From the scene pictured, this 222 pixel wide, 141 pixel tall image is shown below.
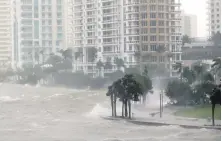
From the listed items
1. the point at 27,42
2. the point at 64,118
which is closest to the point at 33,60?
the point at 27,42

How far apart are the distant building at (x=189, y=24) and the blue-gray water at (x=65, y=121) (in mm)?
806

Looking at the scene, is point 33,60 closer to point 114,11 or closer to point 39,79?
point 39,79

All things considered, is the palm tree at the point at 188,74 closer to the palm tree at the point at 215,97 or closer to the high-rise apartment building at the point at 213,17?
the palm tree at the point at 215,97

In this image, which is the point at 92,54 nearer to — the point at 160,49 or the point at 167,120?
the point at 160,49

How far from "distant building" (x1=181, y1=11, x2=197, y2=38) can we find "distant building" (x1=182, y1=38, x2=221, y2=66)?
0.22ft

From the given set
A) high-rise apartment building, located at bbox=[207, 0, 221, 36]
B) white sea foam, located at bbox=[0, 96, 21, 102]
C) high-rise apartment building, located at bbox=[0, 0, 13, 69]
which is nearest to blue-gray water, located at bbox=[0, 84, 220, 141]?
white sea foam, located at bbox=[0, 96, 21, 102]

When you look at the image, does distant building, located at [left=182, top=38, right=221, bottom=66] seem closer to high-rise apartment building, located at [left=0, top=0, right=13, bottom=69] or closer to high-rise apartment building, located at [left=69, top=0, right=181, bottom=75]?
high-rise apartment building, located at [left=69, top=0, right=181, bottom=75]

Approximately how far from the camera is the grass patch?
5986 mm

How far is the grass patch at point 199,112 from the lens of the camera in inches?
236

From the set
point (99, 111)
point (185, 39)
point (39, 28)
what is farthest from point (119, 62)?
point (39, 28)

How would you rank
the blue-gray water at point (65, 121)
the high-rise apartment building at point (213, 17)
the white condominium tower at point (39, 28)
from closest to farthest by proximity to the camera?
the blue-gray water at point (65, 121), the high-rise apartment building at point (213, 17), the white condominium tower at point (39, 28)

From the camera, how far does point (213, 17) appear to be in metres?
5.59

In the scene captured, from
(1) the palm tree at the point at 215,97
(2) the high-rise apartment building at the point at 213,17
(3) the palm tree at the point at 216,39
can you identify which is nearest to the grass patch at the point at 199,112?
(1) the palm tree at the point at 215,97

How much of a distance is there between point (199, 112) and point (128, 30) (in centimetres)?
102
